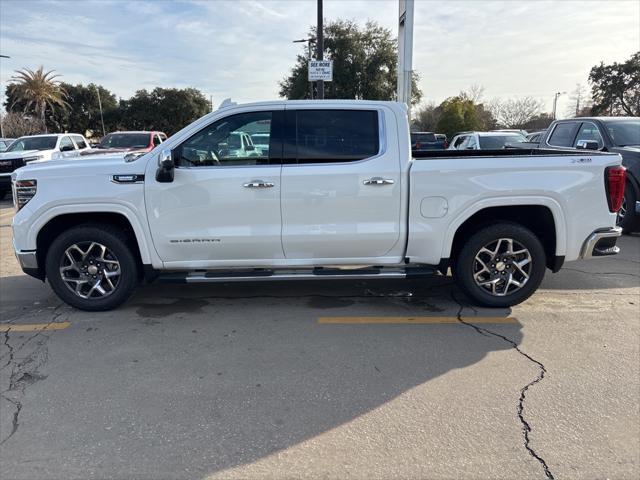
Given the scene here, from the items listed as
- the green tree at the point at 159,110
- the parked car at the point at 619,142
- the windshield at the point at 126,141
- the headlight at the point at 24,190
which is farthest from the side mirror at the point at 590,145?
the green tree at the point at 159,110

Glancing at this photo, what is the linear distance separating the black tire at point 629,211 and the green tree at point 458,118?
1251 inches

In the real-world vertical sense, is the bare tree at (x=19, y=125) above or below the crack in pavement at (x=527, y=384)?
above

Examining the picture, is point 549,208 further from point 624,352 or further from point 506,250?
point 624,352

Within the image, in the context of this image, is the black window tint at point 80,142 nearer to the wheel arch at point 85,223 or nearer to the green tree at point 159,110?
the wheel arch at point 85,223

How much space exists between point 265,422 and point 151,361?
4.36 feet

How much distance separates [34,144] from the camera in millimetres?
16047

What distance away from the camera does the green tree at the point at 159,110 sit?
195ft

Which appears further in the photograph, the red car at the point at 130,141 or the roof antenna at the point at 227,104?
the red car at the point at 130,141

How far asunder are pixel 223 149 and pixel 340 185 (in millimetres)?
1180

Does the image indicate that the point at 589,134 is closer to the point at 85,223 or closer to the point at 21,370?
the point at 85,223

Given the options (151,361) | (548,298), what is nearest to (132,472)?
(151,361)

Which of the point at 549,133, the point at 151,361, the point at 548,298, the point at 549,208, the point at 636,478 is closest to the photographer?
the point at 636,478

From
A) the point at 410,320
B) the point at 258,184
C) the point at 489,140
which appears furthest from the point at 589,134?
the point at 258,184

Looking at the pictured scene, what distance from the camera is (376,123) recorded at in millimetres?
4773
